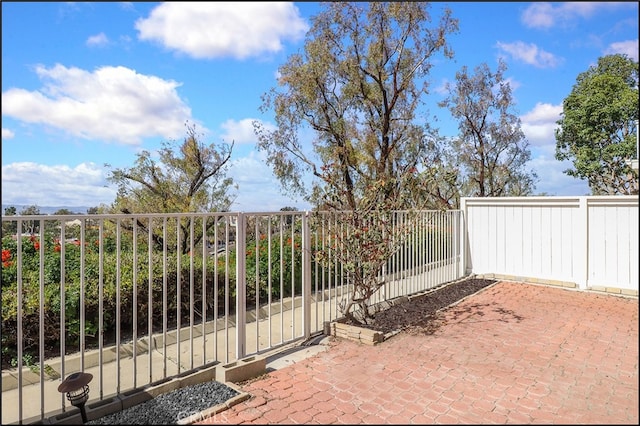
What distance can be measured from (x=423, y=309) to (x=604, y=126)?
123 inches

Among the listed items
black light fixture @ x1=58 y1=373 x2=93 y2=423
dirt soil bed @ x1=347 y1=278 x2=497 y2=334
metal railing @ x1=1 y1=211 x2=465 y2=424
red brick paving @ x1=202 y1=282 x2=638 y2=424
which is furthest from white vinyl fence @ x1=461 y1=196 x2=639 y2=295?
black light fixture @ x1=58 y1=373 x2=93 y2=423

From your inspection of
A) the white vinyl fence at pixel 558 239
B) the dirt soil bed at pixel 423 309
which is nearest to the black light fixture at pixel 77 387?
the dirt soil bed at pixel 423 309

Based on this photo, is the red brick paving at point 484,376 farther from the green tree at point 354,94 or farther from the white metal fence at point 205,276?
the green tree at point 354,94

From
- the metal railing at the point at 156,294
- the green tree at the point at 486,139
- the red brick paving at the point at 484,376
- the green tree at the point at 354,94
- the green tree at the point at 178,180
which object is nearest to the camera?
the red brick paving at the point at 484,376

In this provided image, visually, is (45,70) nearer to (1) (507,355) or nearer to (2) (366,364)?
(2) (366,364)

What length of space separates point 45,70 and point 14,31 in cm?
55

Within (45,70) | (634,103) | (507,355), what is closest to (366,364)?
(507,355)

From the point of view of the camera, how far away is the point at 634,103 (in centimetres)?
235

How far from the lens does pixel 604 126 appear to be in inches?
167

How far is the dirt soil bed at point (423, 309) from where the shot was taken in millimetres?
4898

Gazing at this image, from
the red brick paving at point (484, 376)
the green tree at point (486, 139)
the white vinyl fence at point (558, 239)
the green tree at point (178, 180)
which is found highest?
the green tree at point (486, 139)

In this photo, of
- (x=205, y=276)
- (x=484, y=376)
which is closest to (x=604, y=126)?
(x=484, y=376)

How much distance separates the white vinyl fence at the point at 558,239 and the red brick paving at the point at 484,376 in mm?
179

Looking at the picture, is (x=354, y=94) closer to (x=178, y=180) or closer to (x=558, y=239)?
(x=178, y=180)
